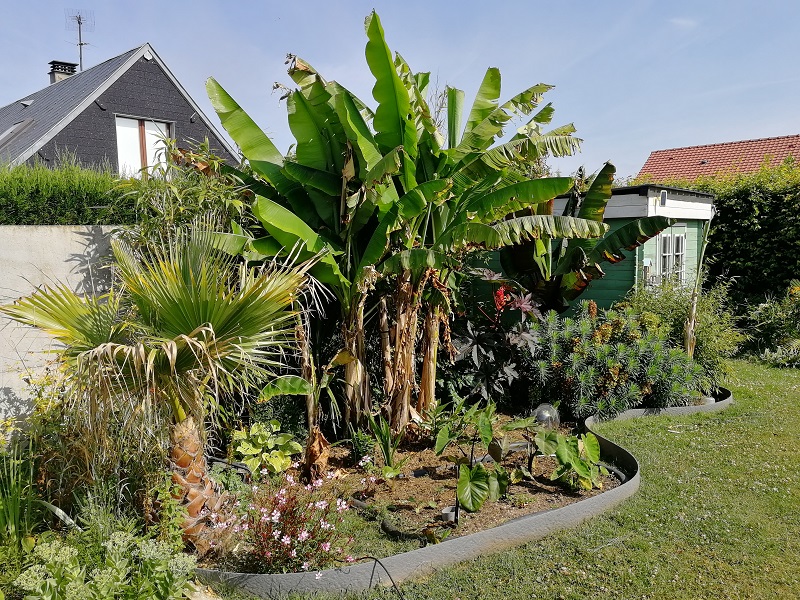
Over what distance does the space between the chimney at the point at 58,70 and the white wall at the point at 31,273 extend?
20.5 meters

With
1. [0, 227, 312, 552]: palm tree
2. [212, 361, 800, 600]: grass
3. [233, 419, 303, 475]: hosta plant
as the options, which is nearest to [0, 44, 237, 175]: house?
[233, 419, 303, 475]: hosta plant

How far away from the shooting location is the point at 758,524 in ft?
15.6

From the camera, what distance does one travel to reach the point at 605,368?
7.77 m

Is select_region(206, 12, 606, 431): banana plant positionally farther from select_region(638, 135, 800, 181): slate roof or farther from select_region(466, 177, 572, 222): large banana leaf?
select_region(638, 135, 800, 181): slate roof

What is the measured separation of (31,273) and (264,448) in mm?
2608

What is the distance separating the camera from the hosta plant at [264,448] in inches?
211

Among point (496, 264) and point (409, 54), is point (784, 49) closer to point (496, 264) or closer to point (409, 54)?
point (496, 264)

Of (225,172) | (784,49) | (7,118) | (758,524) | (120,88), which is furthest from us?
(7,118)

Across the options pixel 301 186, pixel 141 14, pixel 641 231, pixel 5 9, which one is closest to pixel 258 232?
pixel 301 186

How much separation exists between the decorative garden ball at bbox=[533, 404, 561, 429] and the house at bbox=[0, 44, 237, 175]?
1168 centimetres

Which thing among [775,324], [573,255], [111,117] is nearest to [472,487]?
[573,255]

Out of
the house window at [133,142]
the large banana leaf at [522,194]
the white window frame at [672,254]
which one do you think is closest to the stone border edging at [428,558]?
the large banana leaf at [522,194]

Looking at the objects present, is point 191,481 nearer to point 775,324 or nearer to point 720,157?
point 775,324

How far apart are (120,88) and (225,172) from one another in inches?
527
